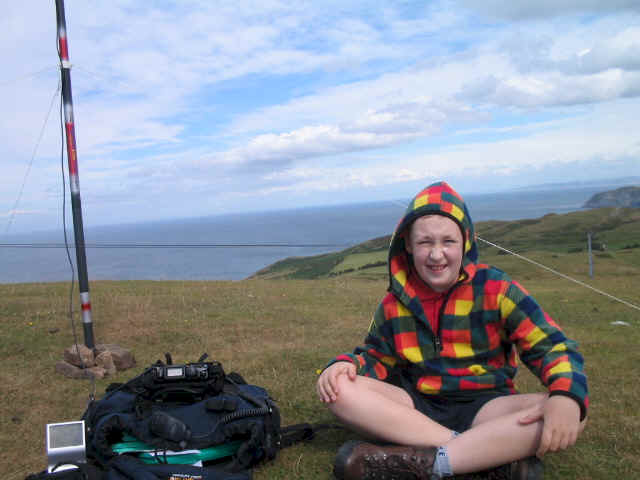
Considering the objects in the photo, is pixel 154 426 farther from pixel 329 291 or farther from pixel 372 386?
pixel 329 291

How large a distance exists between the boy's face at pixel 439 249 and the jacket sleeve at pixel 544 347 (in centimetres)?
33

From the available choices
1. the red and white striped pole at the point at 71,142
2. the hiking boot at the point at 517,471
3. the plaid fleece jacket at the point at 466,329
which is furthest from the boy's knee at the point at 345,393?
the red and white striped pole at the point at 71,142

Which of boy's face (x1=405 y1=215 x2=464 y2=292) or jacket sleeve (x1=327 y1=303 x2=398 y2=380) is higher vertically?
boy's face (x1=405 y1=215 x2=464 y2=292)

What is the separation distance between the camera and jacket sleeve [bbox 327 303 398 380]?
3.30m

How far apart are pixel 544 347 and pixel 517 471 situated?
0.64 meters

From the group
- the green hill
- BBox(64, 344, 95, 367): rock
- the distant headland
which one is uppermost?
the distant headland

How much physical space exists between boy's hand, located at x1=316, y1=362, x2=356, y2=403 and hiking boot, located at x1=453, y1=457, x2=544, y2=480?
785mm

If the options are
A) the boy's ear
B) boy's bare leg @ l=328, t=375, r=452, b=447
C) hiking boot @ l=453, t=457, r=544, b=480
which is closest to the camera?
hiking boot @ l=453, t=457, r=544, b=480

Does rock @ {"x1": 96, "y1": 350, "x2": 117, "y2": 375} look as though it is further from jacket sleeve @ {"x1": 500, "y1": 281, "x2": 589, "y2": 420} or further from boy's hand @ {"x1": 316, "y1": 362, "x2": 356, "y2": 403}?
jacket sleeve @ {"x1": 500, "y1": 281, "x2": 589, "y2": 420}

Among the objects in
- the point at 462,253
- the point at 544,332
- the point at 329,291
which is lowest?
the point at 329,291

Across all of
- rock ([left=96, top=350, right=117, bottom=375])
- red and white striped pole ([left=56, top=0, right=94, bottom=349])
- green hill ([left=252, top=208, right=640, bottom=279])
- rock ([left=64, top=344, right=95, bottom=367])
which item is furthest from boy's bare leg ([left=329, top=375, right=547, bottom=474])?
green hill ([left=252, top=208, right=640, bottom=279])

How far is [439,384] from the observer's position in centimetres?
311

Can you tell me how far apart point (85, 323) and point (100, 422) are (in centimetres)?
299

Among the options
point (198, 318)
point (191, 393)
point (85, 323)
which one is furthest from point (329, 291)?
point (191, 393)
